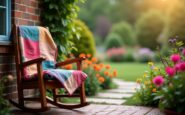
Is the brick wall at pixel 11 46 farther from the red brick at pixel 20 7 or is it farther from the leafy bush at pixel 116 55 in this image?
the leafy bush at pixel 116 55

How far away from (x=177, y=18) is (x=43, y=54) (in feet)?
28.7

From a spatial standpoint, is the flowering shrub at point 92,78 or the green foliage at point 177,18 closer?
the flowering shrub at point 92,78

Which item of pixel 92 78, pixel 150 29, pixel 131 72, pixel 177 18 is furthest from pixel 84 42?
pixel 150 29

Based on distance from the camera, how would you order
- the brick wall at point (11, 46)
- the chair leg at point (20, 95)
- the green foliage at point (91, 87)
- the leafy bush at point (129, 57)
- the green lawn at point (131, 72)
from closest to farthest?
1. the chair leg at point (20, 95)
2. the brick wall at point (11, 46)
3. the green foliage at point (91, 87)
4. the green lawn at point (131, 72)
5. the leafy bush at point (129, 57)

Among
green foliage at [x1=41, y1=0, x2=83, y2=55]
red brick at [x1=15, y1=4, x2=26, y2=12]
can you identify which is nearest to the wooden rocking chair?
red brick at [x1=15, y1=4, x2=26, y2=12]

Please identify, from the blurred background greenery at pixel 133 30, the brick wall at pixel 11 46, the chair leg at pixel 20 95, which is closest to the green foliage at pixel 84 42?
the blurred background greenery at pixel 133 30

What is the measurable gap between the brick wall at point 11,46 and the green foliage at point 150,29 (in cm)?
1511

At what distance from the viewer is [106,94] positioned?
5.64 metres

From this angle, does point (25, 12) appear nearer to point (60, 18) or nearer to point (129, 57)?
point (60, 18)

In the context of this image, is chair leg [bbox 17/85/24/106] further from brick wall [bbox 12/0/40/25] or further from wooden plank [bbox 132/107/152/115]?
wooden plank [bbox 132/107/152/115]

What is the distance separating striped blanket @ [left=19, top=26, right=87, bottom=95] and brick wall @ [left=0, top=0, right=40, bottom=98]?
0.71 ft

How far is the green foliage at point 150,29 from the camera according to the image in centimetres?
1937

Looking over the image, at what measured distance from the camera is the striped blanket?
362 cm

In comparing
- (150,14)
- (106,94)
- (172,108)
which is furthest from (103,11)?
(172,108)
